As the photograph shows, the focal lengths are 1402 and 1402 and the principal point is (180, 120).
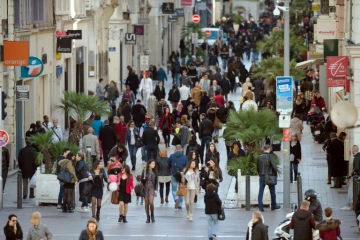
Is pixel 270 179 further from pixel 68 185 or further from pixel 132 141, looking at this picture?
pixel 132 141

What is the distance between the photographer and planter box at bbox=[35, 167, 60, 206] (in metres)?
32.0

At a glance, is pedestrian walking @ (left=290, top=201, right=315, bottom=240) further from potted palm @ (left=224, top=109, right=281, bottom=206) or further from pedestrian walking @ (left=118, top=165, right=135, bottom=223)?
potted palm @ (left=224, top=109, right=281, bottom=206)

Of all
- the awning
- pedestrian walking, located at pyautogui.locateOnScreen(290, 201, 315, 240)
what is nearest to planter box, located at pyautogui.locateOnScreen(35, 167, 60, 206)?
pedestrian walking, located at pyautogui.locateOnScreen(290, 201, 315, 240)

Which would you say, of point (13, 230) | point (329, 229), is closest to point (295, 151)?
point (329, 229)

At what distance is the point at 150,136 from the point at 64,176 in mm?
7721

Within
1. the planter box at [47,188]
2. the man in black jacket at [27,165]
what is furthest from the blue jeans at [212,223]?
the man in black jacket at [27,165]

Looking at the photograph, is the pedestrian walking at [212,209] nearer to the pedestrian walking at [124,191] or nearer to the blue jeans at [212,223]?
the blue jeans at [212,223]

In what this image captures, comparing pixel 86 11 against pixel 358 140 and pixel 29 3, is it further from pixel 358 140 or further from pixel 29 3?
pixel 358 140

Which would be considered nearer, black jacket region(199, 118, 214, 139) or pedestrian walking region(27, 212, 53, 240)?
pedestrian walking region(27, 212, 53, 240)

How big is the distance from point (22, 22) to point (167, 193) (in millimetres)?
10753

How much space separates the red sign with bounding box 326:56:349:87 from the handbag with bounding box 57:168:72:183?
841cm

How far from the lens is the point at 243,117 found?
34.6 m

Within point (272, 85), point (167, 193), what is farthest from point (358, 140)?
point (272, 85)

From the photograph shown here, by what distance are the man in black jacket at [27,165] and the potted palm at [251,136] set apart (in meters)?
4.65
